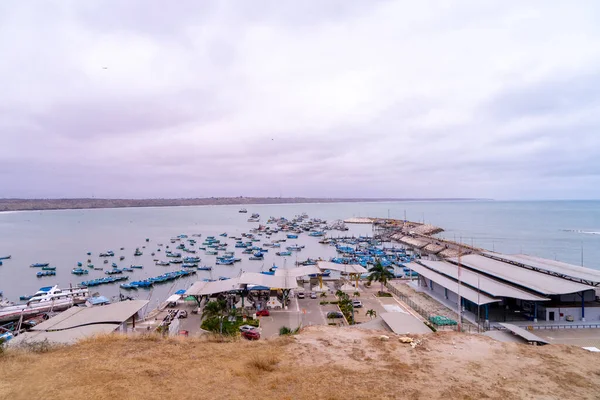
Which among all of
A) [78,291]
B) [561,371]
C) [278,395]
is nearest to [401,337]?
[561,371]

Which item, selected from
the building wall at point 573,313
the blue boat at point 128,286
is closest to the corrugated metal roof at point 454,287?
the building wall at point 573,313

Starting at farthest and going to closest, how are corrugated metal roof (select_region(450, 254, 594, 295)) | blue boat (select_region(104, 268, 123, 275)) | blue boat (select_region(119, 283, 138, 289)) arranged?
blue boat (select_region(104, 268, 123, 275)), blue boat (select_region(119, 283, 138, 289)), corrugated metal roof (select_region(450, 254, 594, 295))

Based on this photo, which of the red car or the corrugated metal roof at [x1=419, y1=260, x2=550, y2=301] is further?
the corrugated metal roof at [x1=419, y1=260, x2=550, y2=301]

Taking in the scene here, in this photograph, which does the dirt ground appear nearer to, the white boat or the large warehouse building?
the large warehouse building

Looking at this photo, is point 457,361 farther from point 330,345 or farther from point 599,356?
point 599,356

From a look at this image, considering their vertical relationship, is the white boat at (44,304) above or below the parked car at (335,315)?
below

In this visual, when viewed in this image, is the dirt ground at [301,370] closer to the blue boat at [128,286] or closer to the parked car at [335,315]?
the parked car at [335,315]

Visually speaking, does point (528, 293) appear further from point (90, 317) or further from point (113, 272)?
point (113, 272)

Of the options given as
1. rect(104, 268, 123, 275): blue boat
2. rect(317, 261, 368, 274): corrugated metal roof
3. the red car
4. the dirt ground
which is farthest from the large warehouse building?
rect(104, 268, 123, 275): blue boat
